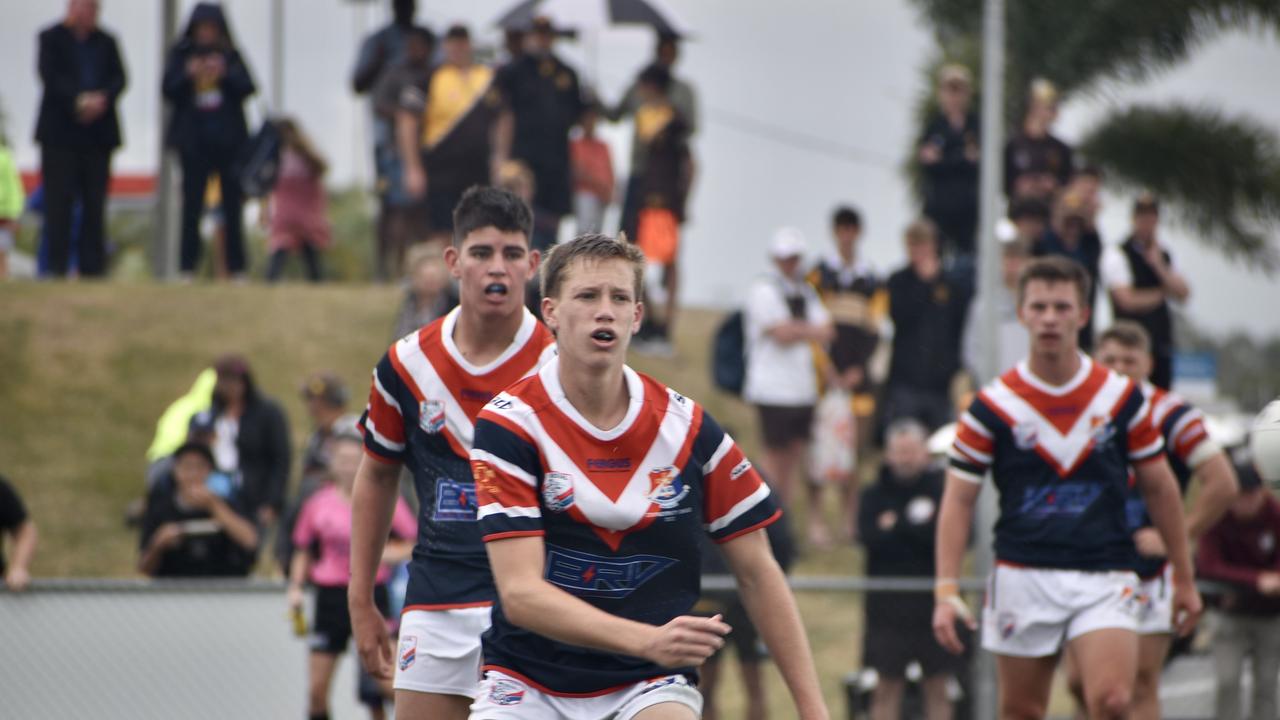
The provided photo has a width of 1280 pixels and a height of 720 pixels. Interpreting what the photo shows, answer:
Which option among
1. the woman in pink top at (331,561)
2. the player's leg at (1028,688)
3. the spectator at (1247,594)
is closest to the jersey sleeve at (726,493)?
the player's leg at (1028,688)

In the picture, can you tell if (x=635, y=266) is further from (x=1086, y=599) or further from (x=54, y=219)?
(x=54, y=219)

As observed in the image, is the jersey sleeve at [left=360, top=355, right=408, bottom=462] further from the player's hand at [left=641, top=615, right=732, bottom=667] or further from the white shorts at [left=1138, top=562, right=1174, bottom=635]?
the white shorts at [left=1138, top=562, right=1174, bottom=635]

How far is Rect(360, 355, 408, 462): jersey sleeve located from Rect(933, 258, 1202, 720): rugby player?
9.20 feet

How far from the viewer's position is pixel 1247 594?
990cm

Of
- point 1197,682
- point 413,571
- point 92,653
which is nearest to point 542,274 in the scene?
point 413,571

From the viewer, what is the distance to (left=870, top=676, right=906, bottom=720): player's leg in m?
9.93

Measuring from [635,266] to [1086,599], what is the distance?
141 inches

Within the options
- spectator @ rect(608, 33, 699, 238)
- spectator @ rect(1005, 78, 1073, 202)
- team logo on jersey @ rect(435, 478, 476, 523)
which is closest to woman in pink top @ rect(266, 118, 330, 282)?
spectator @ rect(608, 33, 699, 238)

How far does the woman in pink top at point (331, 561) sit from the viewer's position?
9406 millimetres

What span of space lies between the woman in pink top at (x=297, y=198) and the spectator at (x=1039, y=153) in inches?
253

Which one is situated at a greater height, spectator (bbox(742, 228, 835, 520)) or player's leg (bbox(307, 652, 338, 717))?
spectator (bbox(742, 228, 835, 520))

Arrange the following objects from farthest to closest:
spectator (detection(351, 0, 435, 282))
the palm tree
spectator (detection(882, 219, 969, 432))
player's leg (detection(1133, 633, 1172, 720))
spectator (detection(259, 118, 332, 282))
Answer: the palm tree
spectator (detection(259, 118, 332, 282))
spectator (detection(351, 0, 435, 282))
spectator (detection(882, 219, 969, 432))
player's leg (detection(1133, 633, 1172, 720))

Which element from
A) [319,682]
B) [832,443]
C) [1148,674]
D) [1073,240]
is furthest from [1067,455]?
[832,443]

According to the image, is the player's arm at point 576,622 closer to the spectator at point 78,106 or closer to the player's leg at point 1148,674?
the player's leg at point 1148,674
